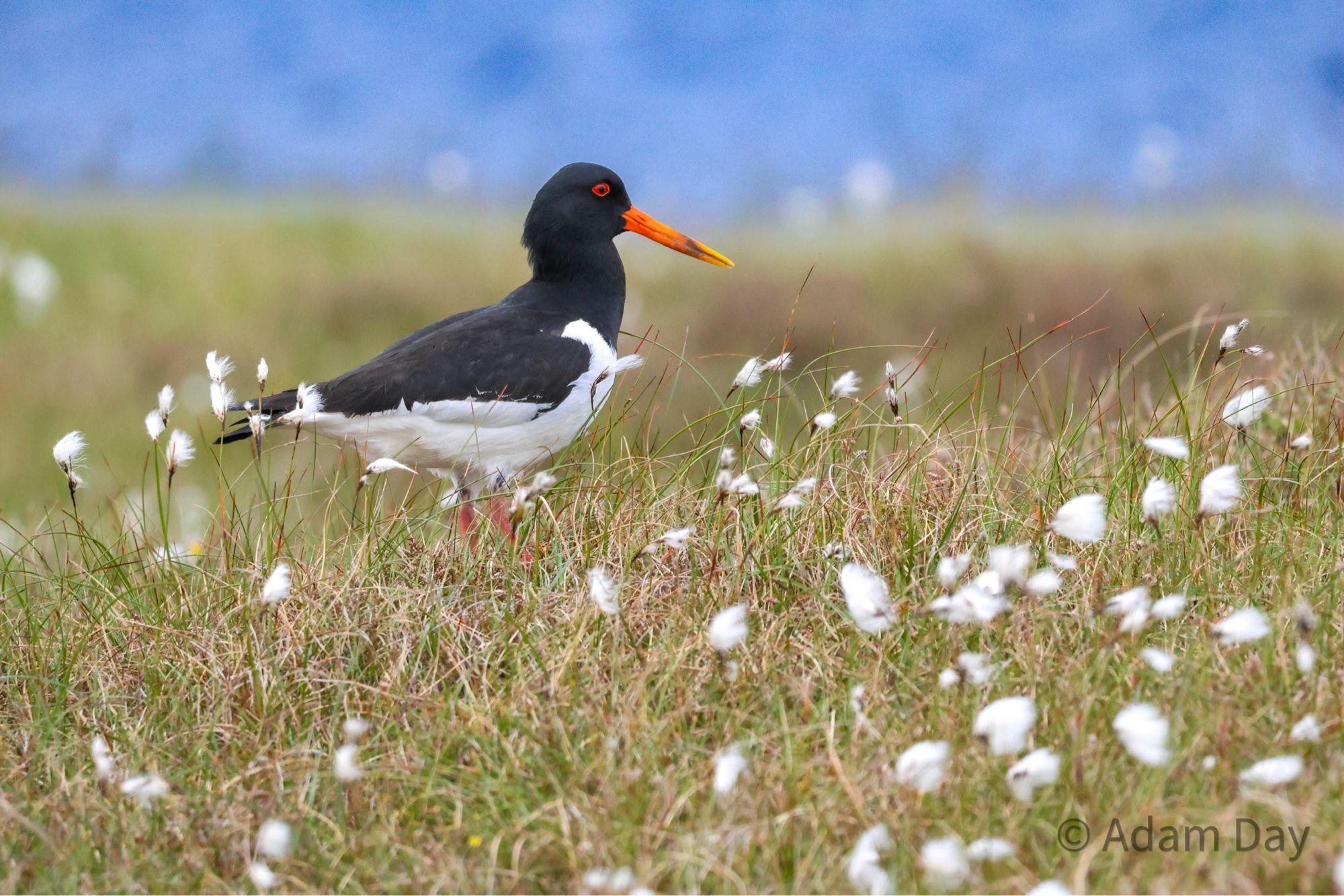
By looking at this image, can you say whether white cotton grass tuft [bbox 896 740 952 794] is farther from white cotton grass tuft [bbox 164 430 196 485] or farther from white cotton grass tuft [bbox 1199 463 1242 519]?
white cotton grass tuft [bbox 164 430 196 485]

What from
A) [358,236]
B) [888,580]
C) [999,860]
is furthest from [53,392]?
[999,860]

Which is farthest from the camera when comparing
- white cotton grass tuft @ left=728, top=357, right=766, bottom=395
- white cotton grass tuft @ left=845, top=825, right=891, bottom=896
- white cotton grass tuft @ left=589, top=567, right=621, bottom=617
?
white cotton grass tuft @ left=728, top=357, right=766, bottom=395

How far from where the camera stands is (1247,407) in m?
4.23

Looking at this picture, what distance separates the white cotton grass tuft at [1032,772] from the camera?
108 inches

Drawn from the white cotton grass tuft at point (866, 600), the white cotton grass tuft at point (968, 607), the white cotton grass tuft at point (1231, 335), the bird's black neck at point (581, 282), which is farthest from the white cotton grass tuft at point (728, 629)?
the bird's black neck at point (581, 282)

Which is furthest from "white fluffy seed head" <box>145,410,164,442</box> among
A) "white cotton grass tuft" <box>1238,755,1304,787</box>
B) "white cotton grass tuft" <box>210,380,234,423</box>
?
"white cotton grass tuft" <box>1238,755,1304,787</box>

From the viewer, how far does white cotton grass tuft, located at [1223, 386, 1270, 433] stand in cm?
420

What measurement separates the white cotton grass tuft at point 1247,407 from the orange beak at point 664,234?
8.85ft

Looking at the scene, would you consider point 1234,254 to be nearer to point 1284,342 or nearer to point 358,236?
point 1284,342

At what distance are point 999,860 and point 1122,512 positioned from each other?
1.99 m

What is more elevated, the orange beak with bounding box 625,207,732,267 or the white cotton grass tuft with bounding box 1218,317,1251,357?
the orange beak with bounding box 625,207,732,267

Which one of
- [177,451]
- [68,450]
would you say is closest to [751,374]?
[177,451]

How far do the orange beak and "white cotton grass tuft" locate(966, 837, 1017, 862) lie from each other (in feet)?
13.3

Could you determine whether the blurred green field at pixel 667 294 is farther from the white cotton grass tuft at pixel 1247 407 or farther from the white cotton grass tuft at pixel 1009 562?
the white cotton grass tuft at pixel 1009 562
